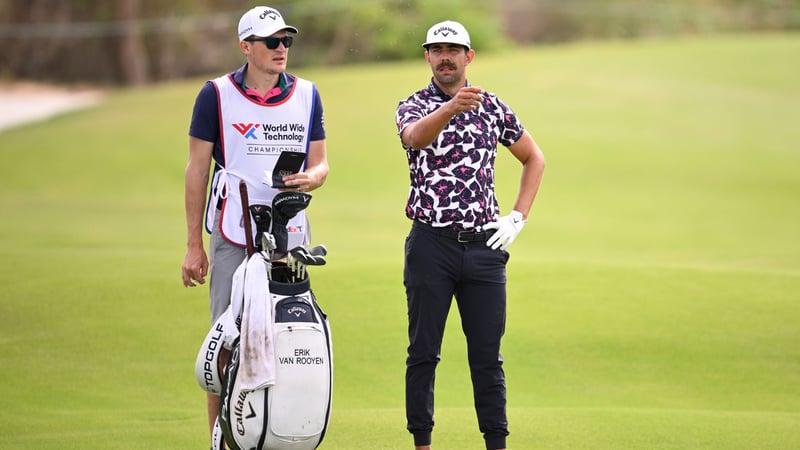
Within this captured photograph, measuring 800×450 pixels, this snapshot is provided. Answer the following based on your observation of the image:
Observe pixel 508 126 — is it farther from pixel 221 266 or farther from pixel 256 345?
pixel 256 345

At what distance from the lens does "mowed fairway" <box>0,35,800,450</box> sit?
7.04 meters

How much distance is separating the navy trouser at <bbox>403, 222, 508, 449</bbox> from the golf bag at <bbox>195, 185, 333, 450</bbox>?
23.8 inches

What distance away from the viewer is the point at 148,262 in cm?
1134

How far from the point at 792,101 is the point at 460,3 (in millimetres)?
17651

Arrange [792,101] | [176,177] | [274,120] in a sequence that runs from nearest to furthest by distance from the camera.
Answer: [274,120] < [176,177] < [792,101]

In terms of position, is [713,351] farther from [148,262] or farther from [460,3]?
[460,3]

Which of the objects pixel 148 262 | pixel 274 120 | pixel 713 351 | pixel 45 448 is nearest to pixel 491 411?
pixel 274 120

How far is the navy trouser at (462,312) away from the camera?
18.2 feet

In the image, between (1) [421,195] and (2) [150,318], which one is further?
(2) [150,318]

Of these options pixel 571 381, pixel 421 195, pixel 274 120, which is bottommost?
pixel 571 381

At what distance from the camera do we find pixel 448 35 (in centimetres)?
545

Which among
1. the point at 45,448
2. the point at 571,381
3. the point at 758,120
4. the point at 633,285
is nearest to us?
the point at 45,448

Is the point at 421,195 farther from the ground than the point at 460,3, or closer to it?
closer to it

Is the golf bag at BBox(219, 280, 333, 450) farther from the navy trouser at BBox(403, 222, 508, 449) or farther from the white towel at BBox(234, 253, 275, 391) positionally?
the navy trouser at BBox(403, 222, 508, 449)
